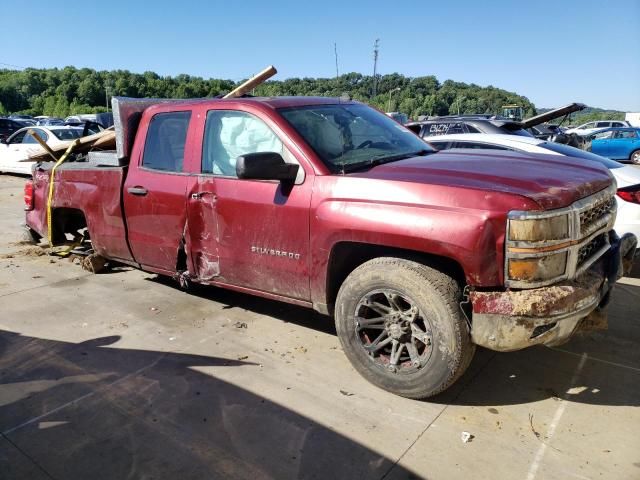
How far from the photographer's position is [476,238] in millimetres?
2707

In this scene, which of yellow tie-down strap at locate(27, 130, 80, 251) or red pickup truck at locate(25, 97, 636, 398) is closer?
red pickup truck at locate(25, 97, 636, 398)

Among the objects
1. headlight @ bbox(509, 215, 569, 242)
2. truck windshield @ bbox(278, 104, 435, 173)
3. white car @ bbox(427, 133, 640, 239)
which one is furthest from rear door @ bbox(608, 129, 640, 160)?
headlight @ bbox(509, 215, 569, 242)

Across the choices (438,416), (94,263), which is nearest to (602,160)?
(438,416)

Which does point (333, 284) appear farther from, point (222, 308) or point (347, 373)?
point (222, 308)

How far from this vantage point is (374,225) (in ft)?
9.98

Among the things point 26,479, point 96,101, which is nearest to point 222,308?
point 26,479

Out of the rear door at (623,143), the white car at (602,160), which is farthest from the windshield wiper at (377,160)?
the rear door at (623,143)

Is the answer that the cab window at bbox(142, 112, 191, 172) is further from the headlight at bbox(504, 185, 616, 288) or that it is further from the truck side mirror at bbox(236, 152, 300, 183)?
the headlight at bbox(504, 185, 616, 288)

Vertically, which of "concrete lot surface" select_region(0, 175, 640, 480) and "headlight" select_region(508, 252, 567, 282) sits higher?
"headlight" select_region(508, 252, 567, 282)

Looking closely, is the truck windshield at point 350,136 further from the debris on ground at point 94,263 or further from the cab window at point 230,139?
the debris on ground at point 94,263

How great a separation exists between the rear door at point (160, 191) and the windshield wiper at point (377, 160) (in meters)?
1.41

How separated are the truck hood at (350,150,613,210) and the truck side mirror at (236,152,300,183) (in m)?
0.47

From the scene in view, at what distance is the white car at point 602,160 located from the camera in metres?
5.09

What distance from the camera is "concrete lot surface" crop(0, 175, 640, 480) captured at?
2.62 m
